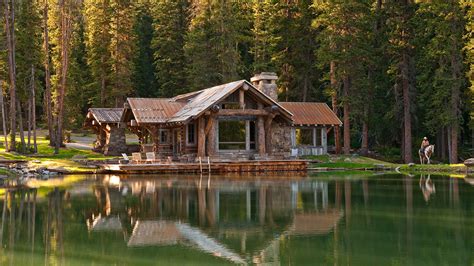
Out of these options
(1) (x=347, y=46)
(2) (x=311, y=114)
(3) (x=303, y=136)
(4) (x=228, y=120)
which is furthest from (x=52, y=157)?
(1) (x=347, y=46)

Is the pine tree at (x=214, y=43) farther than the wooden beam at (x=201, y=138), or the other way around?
the pine tree at (x=214, y=43)

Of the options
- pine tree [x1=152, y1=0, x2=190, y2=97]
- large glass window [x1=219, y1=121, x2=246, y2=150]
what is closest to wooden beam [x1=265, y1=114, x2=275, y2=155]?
large glass window [x1=219, y1=121, x2=246, y2=150]

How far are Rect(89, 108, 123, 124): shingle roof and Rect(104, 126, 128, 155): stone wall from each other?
0.75m

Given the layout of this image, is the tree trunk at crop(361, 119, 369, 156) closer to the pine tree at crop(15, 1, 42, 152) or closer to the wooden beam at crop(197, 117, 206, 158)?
the wooden beam at crop(197, 117, 206, 158)

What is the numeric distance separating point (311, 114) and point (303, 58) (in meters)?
9.75

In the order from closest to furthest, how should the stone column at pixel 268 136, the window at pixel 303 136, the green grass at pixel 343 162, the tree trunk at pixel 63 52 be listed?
1. the green grass at pixel 343 162
2. the stone column at pixel 268 136
3. the tree trunk at pixel 63 52
4. the window at pixel 303 136

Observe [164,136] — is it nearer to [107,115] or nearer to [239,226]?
[107,115]

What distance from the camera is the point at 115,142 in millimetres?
44000

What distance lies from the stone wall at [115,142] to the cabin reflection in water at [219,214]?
19.7 m

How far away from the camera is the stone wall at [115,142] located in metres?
43.8

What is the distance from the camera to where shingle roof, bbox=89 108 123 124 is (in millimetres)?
43406

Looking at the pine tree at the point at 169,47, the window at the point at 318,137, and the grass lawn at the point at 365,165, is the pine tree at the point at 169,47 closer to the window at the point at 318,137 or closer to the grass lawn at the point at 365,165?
the window at the point at 318,137

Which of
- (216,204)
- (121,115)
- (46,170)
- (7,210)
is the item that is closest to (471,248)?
(216,204)

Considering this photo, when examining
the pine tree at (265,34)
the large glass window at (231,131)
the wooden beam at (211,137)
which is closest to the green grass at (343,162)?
the wooden beam at (211,137)
